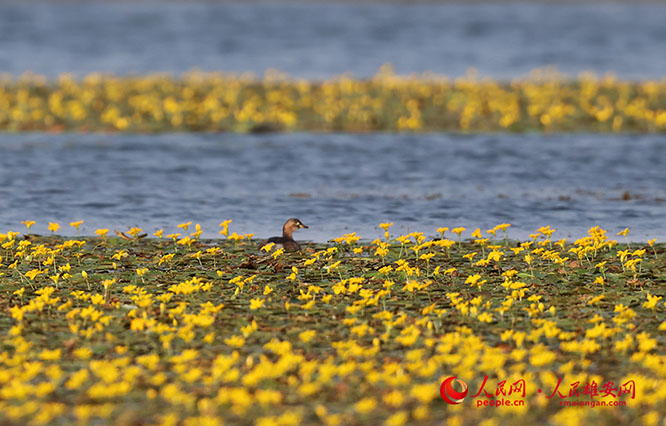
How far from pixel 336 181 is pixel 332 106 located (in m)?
8.83

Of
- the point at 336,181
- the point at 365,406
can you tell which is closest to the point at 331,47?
the point at 336,181

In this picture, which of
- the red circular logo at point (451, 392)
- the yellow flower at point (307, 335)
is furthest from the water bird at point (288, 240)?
Answer: the red circular logo at point (451, 392)

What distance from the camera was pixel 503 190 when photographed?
60.7 ft

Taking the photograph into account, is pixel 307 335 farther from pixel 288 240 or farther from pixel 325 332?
pixel 288 240

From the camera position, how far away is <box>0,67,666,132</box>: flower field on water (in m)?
26.0

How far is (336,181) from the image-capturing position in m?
19.4

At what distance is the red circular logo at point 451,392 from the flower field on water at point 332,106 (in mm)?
17432

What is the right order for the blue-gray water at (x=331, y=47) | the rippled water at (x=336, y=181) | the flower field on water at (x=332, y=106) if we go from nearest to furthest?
1. the rippled water at (x=336, y=181)
2. the flower field on water at (x=332, y=106)
3. the blue-gray water at (x=331, y=47)

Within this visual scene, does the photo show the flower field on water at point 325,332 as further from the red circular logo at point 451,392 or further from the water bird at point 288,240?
the water bird at point 288,240

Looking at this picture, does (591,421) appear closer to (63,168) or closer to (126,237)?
(126,237)

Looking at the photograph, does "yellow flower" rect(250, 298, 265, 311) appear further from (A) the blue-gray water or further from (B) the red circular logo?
(A) the blue-gray water

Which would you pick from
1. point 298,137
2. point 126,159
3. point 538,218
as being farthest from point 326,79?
point 538,218

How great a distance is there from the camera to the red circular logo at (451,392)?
843cm

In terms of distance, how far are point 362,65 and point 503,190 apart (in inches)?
1091
